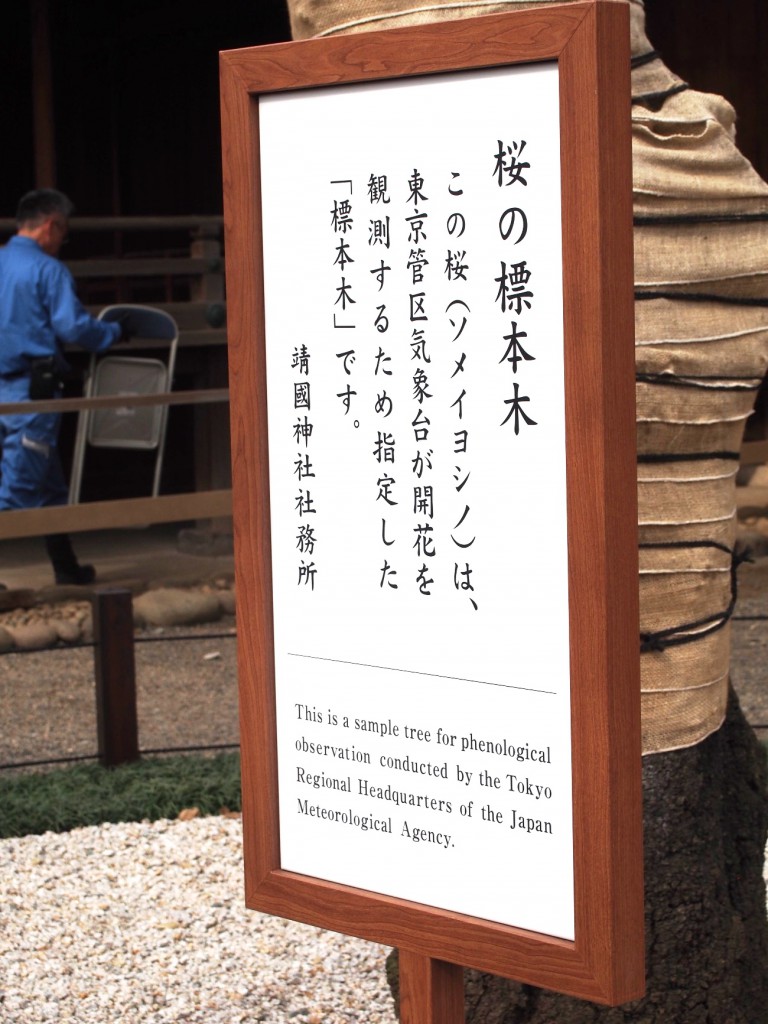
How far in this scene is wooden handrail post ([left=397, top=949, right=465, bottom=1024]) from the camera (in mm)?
2061

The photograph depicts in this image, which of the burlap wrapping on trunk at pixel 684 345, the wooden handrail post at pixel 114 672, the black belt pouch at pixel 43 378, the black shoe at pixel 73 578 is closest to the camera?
the burlap wrapping on trunk at pixel 684 345

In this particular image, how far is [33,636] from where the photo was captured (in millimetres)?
6328

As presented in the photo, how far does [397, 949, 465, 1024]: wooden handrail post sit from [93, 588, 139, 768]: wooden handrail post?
260 cm

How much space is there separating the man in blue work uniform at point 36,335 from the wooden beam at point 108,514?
0.49 meters

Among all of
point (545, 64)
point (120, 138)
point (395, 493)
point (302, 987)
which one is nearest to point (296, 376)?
point (395, 493)

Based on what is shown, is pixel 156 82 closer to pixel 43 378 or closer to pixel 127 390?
pixel 127 390

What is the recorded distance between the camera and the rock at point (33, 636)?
6287 millimetres

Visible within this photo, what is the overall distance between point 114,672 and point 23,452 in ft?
8.65

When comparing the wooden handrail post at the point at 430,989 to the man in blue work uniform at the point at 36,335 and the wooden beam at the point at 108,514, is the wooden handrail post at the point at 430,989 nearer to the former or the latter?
the wooden beam at the point at 108,514

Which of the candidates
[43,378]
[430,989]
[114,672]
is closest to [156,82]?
[43,378]

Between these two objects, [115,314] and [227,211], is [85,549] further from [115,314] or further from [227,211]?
[227,211]

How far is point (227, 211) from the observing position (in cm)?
217

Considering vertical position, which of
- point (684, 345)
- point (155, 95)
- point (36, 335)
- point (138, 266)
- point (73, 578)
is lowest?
point (73, 578)

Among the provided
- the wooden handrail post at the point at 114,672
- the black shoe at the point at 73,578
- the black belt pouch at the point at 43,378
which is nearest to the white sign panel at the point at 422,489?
the wooden handrail post at the point at 114,672
